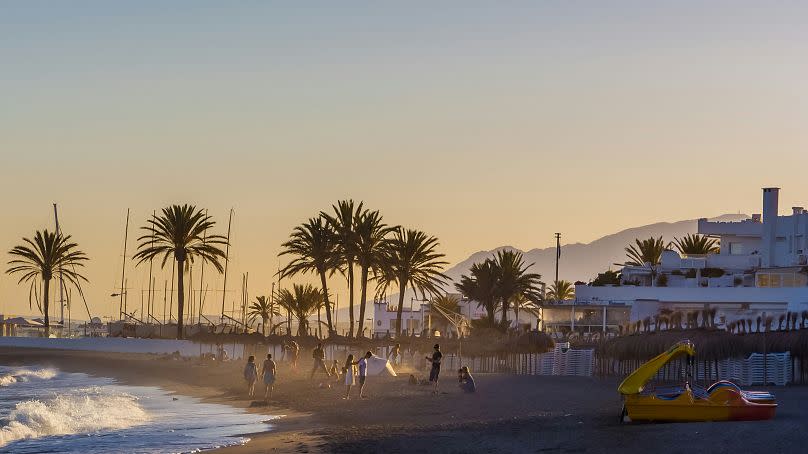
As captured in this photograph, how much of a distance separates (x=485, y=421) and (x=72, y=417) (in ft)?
48.2

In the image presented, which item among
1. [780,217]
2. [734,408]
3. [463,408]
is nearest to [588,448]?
[734,408]

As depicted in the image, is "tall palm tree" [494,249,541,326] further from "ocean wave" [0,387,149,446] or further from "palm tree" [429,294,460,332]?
"ocean wave" [0,387,149,446]

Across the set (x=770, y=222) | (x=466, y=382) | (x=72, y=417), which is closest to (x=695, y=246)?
(x=770, y=222)

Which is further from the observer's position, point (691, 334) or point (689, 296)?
point (689, 296)

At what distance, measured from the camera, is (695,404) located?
27.7 meters

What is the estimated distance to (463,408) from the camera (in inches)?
1395

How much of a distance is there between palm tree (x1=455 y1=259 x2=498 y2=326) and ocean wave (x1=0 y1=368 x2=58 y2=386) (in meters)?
28.6

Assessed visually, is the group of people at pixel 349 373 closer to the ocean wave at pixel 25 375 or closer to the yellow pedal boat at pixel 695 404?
the yellow pedal boat at pixel 695 404

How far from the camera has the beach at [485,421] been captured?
24.3 m

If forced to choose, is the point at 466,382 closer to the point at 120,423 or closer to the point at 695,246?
the point at 120,423

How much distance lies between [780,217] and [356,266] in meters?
30.0

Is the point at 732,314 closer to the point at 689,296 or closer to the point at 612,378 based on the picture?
the point at 689,296

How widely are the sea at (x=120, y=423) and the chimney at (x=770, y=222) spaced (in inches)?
1893

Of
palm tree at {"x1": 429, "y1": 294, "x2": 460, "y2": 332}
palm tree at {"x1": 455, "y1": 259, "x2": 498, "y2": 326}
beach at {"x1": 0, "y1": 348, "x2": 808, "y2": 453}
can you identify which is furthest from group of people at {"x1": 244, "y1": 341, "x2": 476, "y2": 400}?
palm tree at {"x1": 429, "y1": 294, "x2": 460, "y2": 332}
